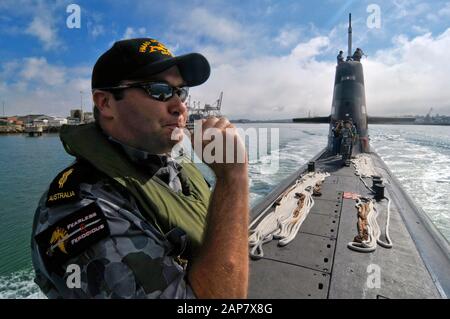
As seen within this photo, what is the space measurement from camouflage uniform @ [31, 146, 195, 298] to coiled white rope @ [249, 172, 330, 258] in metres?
3.22

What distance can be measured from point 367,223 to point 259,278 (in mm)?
3030

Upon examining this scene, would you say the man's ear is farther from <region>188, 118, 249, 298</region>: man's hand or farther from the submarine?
the submarine

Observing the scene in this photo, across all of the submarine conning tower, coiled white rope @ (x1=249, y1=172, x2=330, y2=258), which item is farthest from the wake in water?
the submarine conning tower

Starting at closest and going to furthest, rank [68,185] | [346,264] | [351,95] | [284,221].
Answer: [68,185] < [346,264] < [284,221] < [351,95]

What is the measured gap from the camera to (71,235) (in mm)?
1129

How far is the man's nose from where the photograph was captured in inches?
64.2

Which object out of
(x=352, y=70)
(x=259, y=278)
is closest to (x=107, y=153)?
(x=259, y=278)

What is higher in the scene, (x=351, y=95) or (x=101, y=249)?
(x=351, y=95)

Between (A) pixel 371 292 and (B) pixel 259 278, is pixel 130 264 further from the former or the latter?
(A) pixel 371 292

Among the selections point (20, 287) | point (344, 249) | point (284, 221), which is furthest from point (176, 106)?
point (20, 287)

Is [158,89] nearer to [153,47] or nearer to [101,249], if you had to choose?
[153,47]

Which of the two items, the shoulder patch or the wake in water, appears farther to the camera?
the wake in water

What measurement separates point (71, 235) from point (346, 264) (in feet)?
13.0

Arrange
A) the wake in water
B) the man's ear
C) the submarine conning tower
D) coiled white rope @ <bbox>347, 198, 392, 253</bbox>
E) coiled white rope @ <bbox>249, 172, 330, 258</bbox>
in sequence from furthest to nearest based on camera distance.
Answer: the submarine conning tower, the wake in water, coiled white rope @ <bbox>249, 172, 330, 258</bbox>, coiled white rope @ <bbox>347, 198, 392, 253</bbox>, the man's ear
